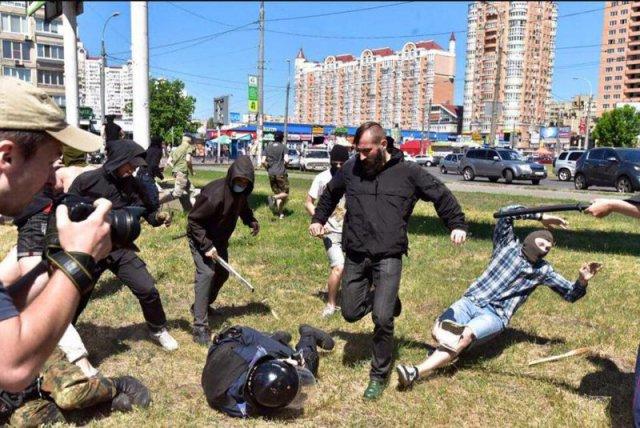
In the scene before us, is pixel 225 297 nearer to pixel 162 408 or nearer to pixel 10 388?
pixel 162 408

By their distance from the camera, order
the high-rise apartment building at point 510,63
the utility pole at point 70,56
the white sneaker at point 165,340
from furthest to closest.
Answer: the high-rise apartment building at point 510,63 → the utility pole at point 70,56 → the white sneaker at point 165,340

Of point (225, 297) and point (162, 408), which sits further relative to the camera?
point (225, 297)

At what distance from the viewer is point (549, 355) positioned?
5113mm

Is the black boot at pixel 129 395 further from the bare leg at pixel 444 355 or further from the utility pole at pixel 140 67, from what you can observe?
the utility pole at pixel 140 67

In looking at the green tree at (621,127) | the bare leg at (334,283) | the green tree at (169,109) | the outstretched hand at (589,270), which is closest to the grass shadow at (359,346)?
the bare leg at (334,283)

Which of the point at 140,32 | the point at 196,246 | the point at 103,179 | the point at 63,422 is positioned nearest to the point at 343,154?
the point at 196,246

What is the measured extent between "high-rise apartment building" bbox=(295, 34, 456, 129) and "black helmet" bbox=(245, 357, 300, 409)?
256ft

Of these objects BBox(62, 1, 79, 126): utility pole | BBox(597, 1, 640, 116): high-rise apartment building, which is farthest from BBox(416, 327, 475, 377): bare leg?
BBox(597, 1, 640, 116): high-rise apartment building

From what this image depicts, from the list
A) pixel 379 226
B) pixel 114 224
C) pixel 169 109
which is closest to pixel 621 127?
pixel 169 109

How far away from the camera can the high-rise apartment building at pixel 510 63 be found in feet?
110

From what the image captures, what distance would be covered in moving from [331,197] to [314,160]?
115ft

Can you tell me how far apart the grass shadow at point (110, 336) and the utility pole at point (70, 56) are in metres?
9.92

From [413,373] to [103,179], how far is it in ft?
10.3

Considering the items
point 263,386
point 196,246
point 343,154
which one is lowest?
point 263,386
